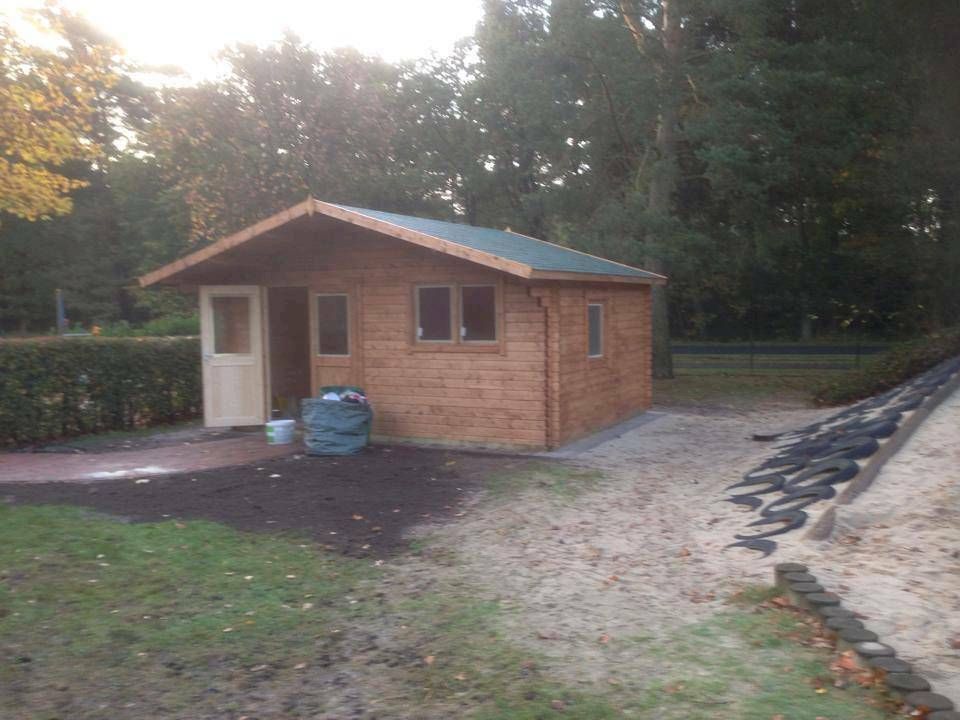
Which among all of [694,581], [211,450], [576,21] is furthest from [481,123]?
[694,581]

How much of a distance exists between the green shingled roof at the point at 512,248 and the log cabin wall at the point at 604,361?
0.29 meters

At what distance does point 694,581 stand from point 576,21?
16869 mm

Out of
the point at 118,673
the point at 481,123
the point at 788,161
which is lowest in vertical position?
the point at 118,673

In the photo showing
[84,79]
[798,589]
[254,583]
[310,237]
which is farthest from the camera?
[84,79]

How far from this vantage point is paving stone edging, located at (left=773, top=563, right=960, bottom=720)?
4.07m

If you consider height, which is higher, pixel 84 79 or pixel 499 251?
pixel 84 79

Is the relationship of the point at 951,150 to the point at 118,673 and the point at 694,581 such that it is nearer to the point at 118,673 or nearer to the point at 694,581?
the point at 694,581

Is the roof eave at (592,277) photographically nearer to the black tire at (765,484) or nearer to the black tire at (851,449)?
the black tire at (765,484)

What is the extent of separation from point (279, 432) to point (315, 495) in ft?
11.1

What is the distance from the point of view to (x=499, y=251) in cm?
1166

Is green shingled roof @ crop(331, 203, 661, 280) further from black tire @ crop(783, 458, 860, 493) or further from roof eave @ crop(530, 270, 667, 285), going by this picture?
black tire @ crop(783, 458, 860, 493)

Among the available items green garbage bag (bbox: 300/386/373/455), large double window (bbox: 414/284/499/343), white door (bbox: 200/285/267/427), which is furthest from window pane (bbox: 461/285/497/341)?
white door (bbox: 200/285/267/427)

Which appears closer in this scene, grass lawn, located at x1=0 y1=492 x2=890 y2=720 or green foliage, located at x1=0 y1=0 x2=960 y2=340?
grass lawn, located at x1=0 y1=492 x2=890 y2=720

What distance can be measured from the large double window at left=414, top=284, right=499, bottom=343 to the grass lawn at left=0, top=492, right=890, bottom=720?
5.19 metres
